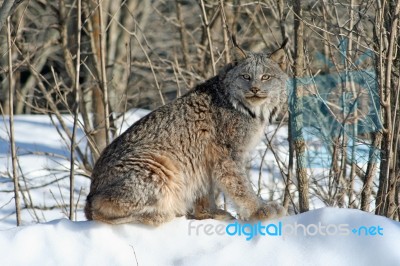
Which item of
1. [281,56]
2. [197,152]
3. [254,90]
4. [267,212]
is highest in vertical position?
[281,56]

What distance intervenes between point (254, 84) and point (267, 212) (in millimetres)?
865

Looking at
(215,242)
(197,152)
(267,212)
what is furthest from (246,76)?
(215,242)

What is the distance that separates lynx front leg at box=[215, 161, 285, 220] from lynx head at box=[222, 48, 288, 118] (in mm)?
431

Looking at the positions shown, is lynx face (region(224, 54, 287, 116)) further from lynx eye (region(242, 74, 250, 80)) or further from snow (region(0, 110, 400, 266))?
snow (region(0, 110, 400, 266))

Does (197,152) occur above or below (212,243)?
above

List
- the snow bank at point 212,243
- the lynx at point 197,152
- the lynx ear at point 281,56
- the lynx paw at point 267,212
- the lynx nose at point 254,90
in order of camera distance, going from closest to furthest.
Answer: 1. the snow bank at point 212,243
2. the lynx at point 197,152
3. the lynx paw at point 267,212
4. the lynx nose at point 254,90
5. the lynx ear at point 281,56

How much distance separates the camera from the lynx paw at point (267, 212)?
4.99 m

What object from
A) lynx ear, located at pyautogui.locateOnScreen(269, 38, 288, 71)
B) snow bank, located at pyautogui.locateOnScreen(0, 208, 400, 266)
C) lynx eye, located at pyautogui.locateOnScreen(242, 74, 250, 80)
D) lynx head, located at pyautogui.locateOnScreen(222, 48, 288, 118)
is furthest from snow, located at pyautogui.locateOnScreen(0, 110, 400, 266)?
lynx ear, located at pyautogui.locateOnScreen(269, 38, 288, 71)

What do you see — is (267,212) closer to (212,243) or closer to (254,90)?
(212,243)

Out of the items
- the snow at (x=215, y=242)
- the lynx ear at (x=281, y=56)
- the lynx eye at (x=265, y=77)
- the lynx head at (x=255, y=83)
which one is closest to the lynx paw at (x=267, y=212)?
the snow at (x=215, y=242)

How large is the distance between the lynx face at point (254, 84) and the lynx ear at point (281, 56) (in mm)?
49

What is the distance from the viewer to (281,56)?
544 cm

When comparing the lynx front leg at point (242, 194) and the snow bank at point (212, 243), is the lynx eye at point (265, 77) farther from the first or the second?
the snow bank at point (212, 243)

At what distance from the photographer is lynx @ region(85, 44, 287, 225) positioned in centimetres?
488
